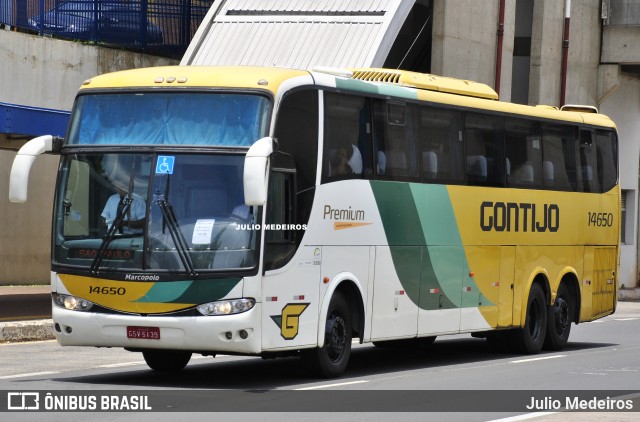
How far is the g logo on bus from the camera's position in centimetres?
1366

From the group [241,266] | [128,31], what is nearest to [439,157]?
[241,266]

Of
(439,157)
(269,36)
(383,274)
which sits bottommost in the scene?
(383,274)

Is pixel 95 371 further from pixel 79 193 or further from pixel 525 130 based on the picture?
pixel 525 130

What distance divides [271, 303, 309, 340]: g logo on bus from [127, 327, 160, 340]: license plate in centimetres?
117

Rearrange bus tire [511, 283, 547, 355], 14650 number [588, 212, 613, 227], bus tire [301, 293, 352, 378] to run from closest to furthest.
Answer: bus tire [301, 293, 352, 378], bus tire [511, 283, 547, 355], 14650 number [588, 212, 613, 227]

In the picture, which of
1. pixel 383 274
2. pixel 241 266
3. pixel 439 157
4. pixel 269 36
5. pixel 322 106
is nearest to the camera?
pixel 241 266

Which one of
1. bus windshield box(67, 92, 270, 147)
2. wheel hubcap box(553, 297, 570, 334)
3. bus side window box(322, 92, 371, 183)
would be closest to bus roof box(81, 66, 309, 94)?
bus windshield box(67, 92, 270, 147)

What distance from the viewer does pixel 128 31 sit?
92.9 ft

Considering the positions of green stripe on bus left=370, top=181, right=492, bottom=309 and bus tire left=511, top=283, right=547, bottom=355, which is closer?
green stripe on bus left=370, top=181, right=492, bottom=309

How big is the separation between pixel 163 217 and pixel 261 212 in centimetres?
95

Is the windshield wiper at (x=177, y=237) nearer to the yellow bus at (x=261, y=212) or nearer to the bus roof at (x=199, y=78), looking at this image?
the yellow bus at (x=261, y=212)

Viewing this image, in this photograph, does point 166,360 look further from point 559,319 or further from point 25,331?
point 559,319

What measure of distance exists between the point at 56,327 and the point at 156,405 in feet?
7.45

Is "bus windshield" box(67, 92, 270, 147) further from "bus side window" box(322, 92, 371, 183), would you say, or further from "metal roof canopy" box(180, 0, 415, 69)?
"metal roof canopy" box(180, 0, 415, 69)
